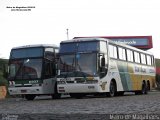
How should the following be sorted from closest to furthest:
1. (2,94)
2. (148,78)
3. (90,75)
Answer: (90,75) < (148,78) < (2,94)

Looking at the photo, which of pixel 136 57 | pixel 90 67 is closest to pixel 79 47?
pixel 90 67

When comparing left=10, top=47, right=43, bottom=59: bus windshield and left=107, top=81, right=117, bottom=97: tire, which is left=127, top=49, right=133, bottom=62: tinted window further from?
left=10, top=47, right=43, bottom=59: bus windshield

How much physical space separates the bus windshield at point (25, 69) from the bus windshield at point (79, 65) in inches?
54.7

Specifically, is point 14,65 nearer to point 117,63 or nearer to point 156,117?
point 117,63

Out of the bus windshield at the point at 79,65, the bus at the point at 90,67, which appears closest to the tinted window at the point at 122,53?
the bus at the point at 90,67

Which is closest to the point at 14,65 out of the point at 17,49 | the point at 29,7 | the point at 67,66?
the point at 17,49

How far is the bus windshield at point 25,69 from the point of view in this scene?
2345 cm

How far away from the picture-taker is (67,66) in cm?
2275

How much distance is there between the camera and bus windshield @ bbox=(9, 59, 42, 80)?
76.9ft

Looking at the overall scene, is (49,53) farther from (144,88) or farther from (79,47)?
(144,88)

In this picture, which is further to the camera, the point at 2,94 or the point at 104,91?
the point at 2,94

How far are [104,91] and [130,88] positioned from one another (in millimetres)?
4701

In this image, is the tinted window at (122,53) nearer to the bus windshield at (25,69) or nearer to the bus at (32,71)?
the bus at (32,71)

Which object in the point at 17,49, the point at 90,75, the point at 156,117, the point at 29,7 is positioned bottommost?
the point at 156,117
